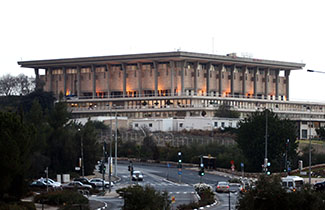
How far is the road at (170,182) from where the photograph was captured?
195ft

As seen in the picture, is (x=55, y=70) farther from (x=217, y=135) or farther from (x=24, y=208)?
(x=24, y=208)

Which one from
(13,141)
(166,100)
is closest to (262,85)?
(166,100)

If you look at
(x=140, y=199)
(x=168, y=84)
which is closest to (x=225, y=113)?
(x=168, y=84)

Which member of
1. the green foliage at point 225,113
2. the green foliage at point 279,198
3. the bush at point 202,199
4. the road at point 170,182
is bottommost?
the road at point 170,182

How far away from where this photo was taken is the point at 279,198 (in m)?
31.2

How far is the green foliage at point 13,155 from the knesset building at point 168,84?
10589 centimetres

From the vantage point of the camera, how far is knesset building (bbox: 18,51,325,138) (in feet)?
552

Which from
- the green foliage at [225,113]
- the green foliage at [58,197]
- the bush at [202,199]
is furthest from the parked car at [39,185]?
the green foliage at [225,113]

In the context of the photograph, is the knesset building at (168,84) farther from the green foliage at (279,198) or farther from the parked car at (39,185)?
the green foliage at (279,198)

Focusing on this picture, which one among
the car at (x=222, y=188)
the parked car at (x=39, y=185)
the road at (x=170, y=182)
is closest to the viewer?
the road at (x=170, y=182)

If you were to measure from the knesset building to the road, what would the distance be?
170 ft

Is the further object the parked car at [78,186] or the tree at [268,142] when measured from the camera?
the tree at [268,142]

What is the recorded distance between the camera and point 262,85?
188m

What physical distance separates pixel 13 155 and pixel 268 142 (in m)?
51.2
